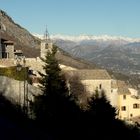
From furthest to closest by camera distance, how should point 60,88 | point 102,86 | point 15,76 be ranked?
1. point 102,86
2. point 15,76
3. point 60,88

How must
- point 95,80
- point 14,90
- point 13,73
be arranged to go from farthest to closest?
point 95,80 → point 13,73 → point 14,90

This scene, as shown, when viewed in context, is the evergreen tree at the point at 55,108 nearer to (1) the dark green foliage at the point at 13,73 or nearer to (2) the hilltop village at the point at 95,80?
(1) the dark green foliage at the point at 13,73

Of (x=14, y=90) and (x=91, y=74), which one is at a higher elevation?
(x=91, y=74)

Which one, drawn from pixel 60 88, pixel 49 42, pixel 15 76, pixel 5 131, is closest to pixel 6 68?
pixel 15 76

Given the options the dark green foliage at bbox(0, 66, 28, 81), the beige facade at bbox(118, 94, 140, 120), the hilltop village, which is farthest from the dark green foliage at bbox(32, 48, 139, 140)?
the beige facade at bbox(118, 94, 140, 120)

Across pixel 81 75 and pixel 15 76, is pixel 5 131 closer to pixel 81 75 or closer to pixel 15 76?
pixel 15 76

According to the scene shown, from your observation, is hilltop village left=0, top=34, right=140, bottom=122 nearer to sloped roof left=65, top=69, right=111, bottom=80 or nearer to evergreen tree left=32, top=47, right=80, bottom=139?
sloped roof left=65, top=69, right=111, bottom=80

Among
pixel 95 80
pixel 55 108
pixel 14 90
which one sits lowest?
pixel 55 108

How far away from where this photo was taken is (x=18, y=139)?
2480 cm

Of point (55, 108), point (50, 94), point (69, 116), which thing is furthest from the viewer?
point (50, 94)

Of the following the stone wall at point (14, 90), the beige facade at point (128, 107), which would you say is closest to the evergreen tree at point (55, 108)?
the stone wall at point (14, 90)

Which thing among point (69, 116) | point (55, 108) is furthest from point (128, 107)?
point (55, 108)

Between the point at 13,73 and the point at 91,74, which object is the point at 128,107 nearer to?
the point at 91,74

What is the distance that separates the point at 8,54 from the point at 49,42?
780 centimetres
